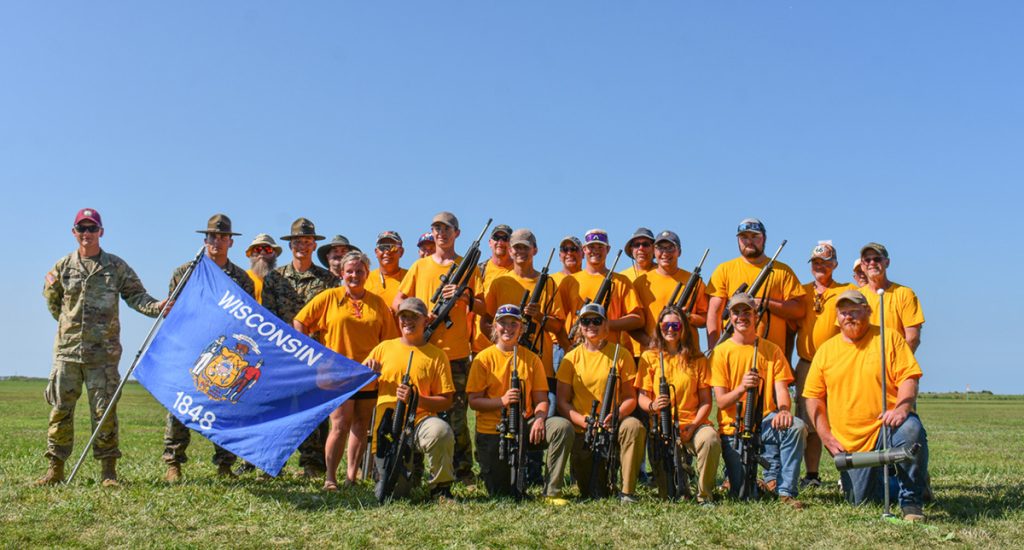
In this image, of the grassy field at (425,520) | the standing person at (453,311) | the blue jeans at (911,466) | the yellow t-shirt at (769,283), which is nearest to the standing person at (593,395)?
the grassy field at (425,520)

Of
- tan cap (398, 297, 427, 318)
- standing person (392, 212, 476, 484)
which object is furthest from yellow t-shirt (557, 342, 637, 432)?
tan cap (398, 297, 427, 318)

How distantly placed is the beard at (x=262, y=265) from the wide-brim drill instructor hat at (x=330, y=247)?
608 millimetres

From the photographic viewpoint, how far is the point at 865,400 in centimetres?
859

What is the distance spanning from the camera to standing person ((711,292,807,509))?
908 centimetres

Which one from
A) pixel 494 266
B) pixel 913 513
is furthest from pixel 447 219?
pixel 913 513

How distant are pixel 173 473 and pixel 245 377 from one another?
200 cm

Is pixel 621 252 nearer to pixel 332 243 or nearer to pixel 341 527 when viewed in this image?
pixel 332 243

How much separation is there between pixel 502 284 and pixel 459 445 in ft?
6.20

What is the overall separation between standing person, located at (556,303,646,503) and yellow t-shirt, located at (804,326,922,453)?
1.90m

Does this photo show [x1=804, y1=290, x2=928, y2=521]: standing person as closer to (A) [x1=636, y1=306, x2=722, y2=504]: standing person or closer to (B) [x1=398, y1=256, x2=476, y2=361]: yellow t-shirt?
(A) [x1=636, y1=306, x2=722, y2=504]: standing person

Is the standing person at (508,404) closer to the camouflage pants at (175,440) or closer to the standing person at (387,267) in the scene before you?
the standing person at (387,267)

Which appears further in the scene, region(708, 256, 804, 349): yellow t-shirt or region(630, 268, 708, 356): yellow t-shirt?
region(630, 268, 708, 356): yellow t-shirt

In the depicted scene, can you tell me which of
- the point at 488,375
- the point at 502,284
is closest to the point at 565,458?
the point at 488,375

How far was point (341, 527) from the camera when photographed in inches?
301
